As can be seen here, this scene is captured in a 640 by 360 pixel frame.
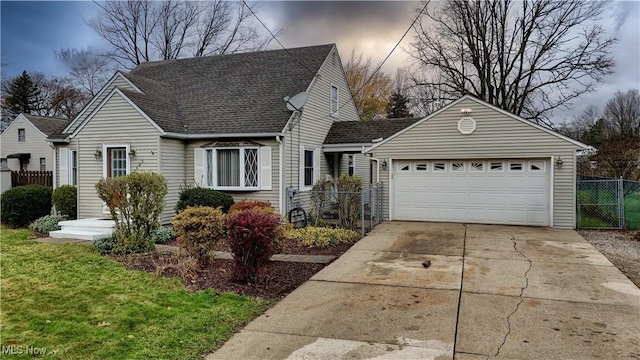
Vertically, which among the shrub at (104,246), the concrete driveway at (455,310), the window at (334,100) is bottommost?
the concrete driveway at (455,310)

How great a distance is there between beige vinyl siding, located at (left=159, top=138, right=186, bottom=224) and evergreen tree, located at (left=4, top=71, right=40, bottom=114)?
3440cm

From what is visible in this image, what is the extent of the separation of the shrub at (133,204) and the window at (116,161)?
4282mm

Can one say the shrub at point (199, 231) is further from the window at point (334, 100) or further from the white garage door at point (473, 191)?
the window at point (334, 100)

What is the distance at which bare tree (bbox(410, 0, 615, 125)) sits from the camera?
20.2 metres

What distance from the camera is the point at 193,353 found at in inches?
159

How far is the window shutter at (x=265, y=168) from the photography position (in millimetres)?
13000

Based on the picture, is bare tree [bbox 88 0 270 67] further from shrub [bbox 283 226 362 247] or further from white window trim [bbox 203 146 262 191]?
shrub [bbox 283 226 362 247]

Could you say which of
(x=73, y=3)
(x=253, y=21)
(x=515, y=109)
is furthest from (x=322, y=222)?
(x=253, y=21)

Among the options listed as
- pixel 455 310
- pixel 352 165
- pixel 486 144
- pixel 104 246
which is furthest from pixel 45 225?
pixel 486 144

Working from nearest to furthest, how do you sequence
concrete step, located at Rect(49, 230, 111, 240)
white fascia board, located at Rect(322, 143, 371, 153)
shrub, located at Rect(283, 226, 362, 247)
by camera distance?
shrub, located at Rect(283, 226, 362, 247) < concrete step, located at Rect(49, 230, 111, 240) < white fascia board, located at Rect(322, 143, 371, 153)

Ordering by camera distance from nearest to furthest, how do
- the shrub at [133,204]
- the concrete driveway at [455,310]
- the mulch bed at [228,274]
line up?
the concrete driveway at [455,310]
the mulch bed at [228,274]
the shrub at [133,204]

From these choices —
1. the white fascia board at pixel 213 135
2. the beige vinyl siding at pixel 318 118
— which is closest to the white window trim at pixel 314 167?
the beige vinyl siding at pixel 318 118

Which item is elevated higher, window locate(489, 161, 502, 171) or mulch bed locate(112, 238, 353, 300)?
window locate(489, 161, 502, 171)

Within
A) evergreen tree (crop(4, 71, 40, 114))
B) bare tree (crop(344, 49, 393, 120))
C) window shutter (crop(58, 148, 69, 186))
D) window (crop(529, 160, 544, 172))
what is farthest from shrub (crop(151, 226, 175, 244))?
evergreen tree (crop(4, 71, 40, 114))
